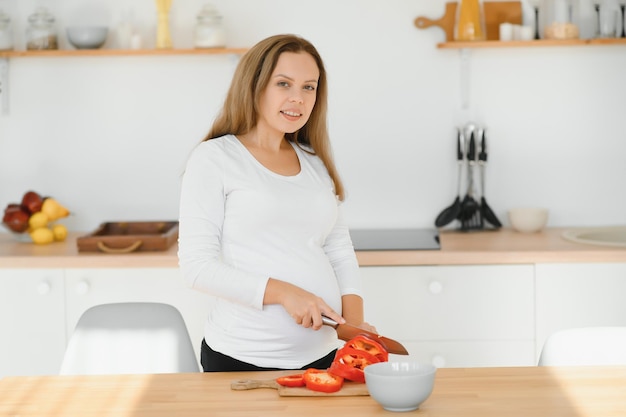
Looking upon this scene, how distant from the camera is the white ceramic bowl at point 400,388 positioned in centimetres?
170

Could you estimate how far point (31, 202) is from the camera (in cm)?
360

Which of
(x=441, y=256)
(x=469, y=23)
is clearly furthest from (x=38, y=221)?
(x=469, y=23)

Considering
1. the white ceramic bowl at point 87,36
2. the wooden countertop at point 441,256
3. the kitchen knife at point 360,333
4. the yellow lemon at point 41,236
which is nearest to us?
the kitchen knife at point 360,333

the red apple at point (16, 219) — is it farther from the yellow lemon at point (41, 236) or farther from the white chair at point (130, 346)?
the white chair at point (130, 346)

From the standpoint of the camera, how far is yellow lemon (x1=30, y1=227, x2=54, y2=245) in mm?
3506

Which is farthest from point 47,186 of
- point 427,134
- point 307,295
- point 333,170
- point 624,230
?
point 624,230

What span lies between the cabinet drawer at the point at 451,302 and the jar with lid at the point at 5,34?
1602 mm

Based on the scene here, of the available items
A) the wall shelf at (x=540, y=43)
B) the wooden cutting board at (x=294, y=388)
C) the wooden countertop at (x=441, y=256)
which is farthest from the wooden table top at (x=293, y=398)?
the wall shelf at (x=540, y=43)

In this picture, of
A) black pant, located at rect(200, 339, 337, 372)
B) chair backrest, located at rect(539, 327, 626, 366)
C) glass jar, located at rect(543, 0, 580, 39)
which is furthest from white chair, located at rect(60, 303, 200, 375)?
glass jar, located at rect(543, 0, 580, 39)

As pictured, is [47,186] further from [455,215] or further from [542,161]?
[542,161]

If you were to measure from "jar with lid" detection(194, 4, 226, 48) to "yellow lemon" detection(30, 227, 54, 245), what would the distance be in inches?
34.0

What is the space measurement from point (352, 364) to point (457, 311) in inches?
54.8

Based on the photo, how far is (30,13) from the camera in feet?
12.3

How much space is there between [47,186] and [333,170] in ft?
5.73
